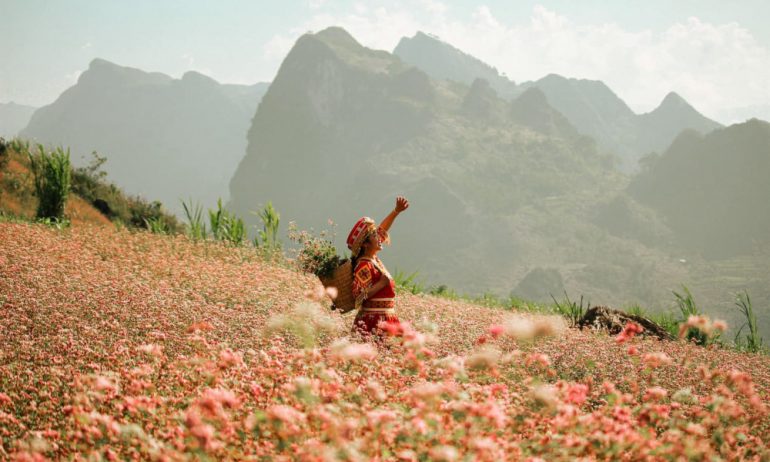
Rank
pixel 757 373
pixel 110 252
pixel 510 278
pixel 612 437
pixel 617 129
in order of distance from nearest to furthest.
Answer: pixel 612 437
pixel 757 373
pixel 110 252
pixel 510 278
pixel 617 129

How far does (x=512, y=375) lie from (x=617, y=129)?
206 metres

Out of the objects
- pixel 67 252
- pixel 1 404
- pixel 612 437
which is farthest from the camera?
pixel 67 252

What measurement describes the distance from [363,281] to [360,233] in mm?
510

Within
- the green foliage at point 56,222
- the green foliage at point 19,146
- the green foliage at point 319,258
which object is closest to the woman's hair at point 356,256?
the green foliage at point 319,258

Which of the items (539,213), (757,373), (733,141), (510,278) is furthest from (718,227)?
(757,373)

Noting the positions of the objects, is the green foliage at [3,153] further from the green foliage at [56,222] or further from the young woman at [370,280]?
the young woman at [370,280]

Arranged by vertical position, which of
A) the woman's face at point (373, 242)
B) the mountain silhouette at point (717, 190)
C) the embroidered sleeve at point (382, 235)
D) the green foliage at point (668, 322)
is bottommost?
the green foliage at point (668, 322)

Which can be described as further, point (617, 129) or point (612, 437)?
point (617, 129)

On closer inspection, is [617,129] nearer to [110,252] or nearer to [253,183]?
[253,183]

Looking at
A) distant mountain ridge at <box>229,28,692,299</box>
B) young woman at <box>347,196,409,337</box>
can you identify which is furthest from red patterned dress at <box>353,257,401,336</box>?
distant mountain ridge at <box>229,28,692,299</box>

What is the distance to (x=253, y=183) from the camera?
14225cm

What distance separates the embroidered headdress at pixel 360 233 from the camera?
6012 millimetres

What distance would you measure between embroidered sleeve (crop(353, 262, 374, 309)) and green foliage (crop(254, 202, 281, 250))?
7528 millimetres

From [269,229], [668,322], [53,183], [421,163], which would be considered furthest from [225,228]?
[421,163]
